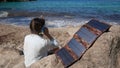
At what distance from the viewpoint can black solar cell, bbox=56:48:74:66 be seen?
5.32m

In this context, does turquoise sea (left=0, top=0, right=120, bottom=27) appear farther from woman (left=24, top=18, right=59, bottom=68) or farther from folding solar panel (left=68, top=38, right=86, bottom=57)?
folding solar panel (left=68, top=38, right=86, bottom=57)

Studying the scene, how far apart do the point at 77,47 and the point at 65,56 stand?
0.77 feet

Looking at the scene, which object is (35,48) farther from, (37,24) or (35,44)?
(37,24)

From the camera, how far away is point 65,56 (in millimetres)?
5543

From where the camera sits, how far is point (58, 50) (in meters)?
5.86

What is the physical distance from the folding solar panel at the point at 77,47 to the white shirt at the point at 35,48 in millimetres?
407

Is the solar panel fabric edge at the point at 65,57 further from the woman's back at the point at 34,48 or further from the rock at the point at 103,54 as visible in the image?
the woman's back at the point at 34,48

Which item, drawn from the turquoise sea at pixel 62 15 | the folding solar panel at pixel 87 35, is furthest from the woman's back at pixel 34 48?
the turquoise sea at pixel 62 15

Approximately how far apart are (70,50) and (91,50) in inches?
16.3

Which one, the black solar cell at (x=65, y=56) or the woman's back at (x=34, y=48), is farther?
the woman's back at (x=34, y=48)

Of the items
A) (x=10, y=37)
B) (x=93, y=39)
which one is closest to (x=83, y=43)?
(x=93, y=39)

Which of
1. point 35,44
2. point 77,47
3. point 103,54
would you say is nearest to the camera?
point 103,54

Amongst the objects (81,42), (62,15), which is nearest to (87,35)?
(81,42)

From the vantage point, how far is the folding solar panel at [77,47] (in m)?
5.35
